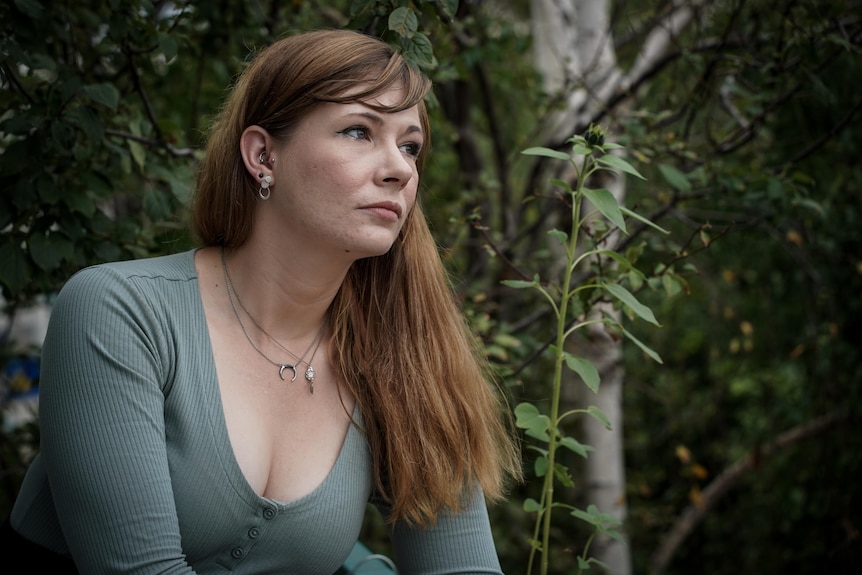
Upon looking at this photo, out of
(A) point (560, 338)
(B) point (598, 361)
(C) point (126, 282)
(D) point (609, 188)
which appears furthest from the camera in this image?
(B) point (598, 361)

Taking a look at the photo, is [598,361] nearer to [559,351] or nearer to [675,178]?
[675,178]

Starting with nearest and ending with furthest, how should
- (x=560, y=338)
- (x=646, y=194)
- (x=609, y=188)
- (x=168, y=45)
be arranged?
(x=560, y=338) < (x=168, y=45) < (x=609, y=188) < (x=646, y=194)

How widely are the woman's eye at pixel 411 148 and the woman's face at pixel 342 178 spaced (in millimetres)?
69

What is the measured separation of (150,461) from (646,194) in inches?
110

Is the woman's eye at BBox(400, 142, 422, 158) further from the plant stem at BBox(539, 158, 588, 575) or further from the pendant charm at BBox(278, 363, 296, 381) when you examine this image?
the pendant charm at BBox(278, 363, 296, 381)

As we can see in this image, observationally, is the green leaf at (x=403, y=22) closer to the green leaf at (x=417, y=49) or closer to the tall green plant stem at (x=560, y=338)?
the green leaf at (x=417, y=49)

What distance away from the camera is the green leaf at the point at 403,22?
1.73m

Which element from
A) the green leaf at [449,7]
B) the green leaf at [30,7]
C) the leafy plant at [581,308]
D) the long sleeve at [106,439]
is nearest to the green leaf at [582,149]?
the leafy plant at [581,308]

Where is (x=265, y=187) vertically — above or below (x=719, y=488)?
above

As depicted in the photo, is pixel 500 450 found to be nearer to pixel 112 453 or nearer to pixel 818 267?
pixel 112 453

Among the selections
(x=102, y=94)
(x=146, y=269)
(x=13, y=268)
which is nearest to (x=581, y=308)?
(x=146, y=269)

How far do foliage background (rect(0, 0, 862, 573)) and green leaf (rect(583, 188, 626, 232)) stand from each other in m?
0.41

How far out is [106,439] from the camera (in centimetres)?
138

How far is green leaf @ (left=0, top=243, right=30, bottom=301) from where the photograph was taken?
1.92 meters
